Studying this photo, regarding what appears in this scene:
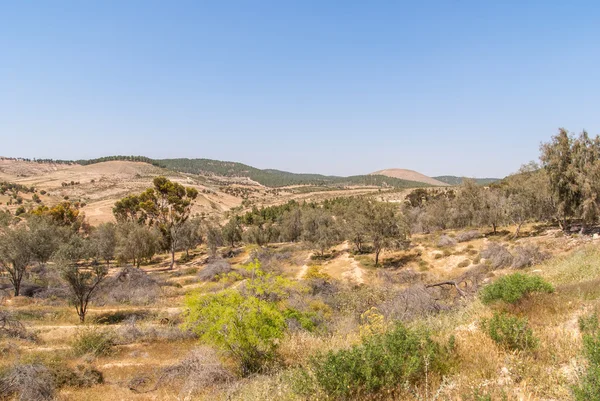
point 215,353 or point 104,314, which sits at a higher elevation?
point 215,353

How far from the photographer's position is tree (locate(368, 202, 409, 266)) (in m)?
36.9

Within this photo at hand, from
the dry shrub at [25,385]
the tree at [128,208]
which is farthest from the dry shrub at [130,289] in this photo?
the tree at [128,208]

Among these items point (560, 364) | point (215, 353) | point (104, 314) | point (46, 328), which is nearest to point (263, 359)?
point (215, 353)

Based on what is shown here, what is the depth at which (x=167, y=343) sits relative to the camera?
662 inches

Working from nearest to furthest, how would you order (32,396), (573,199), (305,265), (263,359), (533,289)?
(533,289)
(32,396)
(263,359)
(573,199)
(305,265)

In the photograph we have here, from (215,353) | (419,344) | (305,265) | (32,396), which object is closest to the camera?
(419,344)

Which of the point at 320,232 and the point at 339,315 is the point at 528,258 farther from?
the point at 320,232

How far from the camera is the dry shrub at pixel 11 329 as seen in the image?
53.0 feet

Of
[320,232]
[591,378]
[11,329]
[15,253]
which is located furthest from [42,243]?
[591,378]

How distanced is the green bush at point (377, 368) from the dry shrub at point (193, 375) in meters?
5.23

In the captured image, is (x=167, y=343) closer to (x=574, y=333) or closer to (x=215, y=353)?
(x=215, y=353)

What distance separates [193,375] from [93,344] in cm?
816

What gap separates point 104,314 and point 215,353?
672 inches

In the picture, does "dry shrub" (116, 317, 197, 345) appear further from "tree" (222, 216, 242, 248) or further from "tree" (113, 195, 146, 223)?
"tree" (222, 216, 242, 248)
